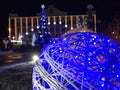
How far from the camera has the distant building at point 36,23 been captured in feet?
277

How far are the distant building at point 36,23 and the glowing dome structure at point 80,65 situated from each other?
73.0m

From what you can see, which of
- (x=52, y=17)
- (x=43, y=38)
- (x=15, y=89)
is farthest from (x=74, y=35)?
(x=52, y=17)

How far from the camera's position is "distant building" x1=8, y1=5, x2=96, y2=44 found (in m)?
84.6

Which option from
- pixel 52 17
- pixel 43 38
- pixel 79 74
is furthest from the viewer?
pixel 52 17

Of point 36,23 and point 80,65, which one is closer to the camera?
point 80,65

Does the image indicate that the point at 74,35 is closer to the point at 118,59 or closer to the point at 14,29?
the point at 118,59

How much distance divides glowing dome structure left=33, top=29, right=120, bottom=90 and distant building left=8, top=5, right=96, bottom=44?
7298cm

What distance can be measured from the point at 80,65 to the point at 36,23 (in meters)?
77.2

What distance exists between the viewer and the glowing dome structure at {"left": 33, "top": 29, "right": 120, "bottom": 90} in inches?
371

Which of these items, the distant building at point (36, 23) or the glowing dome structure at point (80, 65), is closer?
the glowing dome structure at point (80, 65)

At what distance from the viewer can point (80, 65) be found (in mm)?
9797

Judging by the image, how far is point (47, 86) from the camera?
416 inches

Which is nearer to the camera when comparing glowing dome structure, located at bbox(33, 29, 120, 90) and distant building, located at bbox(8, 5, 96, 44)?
glowing dome structure, located at bbox(33, 29, 120, 90)

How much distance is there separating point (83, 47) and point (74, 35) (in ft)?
2.14
